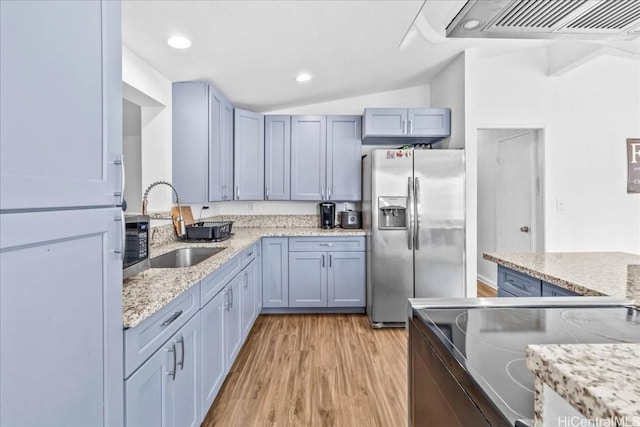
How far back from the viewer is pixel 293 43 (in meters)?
2.34

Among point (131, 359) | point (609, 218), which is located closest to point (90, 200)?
point (131, 359)

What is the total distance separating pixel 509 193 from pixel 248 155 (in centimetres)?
336

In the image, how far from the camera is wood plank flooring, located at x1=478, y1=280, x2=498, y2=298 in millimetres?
4145

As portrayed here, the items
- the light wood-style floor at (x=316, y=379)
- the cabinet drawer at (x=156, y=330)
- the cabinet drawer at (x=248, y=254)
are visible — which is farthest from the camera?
the cabinet drawer at (x=248, y=254)

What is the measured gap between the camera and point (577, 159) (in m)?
3.30

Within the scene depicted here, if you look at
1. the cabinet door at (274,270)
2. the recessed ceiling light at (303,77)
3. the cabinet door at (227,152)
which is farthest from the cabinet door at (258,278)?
the recessed ceiling light at (303,77)

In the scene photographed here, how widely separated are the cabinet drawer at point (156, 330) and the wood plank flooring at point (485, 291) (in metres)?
3.85

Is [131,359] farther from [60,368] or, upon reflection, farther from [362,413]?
[362,413]

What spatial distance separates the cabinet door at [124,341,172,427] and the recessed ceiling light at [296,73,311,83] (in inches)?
99.1

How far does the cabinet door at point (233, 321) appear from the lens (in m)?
2.08

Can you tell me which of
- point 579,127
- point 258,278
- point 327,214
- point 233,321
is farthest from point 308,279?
point 579,127

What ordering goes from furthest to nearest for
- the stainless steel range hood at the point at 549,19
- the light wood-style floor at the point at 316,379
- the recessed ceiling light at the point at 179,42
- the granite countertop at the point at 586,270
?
1. the recessed ceiling light at the point at 179,42
2. the light wood-style floor at the point at 316,379
3. the granite countertop at the point at 586,270
4. the stainless steel range hood at the point at 549,19

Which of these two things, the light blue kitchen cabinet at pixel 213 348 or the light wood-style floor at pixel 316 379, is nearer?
the light blue kitchen cabinet at pixel 213 348

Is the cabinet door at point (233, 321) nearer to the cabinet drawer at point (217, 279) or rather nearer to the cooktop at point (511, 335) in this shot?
the cabinet drawer at point (217, 279)
